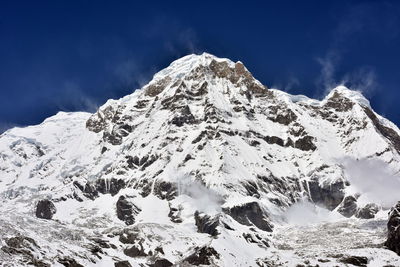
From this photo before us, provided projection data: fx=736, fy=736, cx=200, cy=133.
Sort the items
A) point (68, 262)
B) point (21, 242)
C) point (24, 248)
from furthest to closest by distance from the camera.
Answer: point (68, 262), point (21, 242), point (24, 248)

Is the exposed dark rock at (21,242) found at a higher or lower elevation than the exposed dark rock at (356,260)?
lower

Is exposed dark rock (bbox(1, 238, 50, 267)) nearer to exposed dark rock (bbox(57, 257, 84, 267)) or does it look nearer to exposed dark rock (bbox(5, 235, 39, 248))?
exposed dark rock (bbox(5, 235, 39, 248))

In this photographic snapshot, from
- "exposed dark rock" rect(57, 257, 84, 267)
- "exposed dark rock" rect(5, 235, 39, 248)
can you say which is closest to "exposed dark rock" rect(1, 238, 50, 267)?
"exposed dark rock" rect(5, 235, 39, 248)

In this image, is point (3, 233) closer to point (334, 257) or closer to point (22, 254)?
point (22, 254)

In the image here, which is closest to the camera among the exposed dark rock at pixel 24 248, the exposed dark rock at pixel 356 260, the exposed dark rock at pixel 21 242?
the exposed dark rock at pixel 24 248

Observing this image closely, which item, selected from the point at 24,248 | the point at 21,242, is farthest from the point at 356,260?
the point at 21,242

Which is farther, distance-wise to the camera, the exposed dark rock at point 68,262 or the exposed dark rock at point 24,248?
the exposed dark rock at point 68,262

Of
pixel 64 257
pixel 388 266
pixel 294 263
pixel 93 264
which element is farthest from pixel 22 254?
pixel 388 266

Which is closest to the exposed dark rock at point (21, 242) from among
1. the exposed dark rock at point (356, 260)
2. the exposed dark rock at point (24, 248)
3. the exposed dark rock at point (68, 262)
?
the exposed dark rock at point (24, 248)

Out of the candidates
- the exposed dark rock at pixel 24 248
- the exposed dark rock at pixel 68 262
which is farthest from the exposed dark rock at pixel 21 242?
the exposed dark rock at pixel 68 262

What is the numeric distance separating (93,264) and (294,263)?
54273 millimetres

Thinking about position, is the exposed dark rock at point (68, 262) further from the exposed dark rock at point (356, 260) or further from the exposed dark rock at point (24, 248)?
the exposed dark rock at point (356, 260)

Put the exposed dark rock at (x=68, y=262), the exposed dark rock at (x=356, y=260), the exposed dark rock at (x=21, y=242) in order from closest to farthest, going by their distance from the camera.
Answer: the exposed dark rock at (x=21, y=242) < the exposed dark rock at (x=68, y=262) < the exposed dark rock at (x=356, y=260)

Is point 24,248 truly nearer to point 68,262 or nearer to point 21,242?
point 21,242
